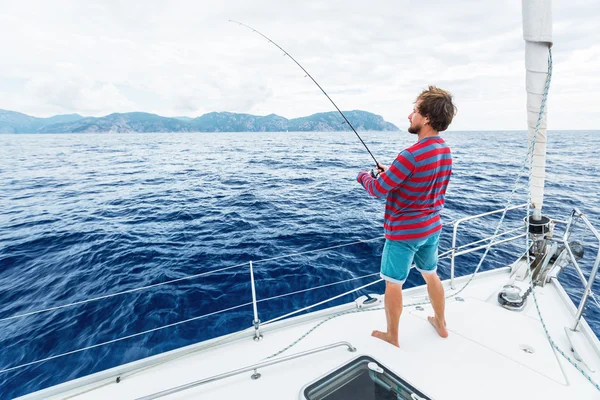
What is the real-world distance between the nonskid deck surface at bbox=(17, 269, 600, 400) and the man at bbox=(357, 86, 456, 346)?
236 mm

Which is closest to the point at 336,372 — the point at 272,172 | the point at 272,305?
the point at 272,305

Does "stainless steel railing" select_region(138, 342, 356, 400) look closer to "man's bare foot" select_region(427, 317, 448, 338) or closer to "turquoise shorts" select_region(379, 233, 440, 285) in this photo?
"turquoise shorts" select_region(379, 233, 440, 285)

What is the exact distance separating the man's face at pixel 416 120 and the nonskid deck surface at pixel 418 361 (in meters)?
1.74

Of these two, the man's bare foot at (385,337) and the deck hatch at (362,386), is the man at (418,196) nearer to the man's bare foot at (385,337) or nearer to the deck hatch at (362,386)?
the man's bare foot at (385,337)

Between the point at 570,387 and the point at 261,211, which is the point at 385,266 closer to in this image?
the point at 570,387

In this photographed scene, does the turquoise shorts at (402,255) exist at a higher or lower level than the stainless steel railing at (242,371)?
higher

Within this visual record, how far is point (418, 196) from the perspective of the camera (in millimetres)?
2068

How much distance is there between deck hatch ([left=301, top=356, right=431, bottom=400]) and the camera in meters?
1.78

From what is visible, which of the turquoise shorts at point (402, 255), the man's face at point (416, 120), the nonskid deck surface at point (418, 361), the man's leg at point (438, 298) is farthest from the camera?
the man's leg at point (438, 298)

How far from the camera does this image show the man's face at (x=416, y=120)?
2072 mm

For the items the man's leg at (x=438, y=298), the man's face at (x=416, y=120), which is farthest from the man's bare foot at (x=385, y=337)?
the man's face at (x=416, y=120)

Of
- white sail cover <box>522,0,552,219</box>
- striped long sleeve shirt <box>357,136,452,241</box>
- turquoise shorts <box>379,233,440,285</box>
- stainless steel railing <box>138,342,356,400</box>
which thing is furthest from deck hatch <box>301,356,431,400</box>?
white sail cover <box>522,0,552,219</box>

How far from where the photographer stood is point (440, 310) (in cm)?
247

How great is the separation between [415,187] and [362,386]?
143 centimetres
